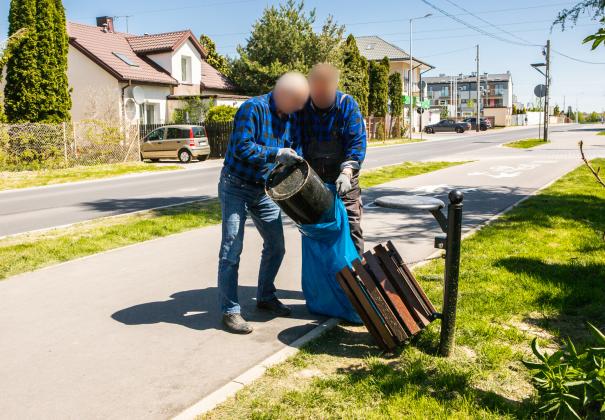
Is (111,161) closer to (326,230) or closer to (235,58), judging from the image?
(235,58)

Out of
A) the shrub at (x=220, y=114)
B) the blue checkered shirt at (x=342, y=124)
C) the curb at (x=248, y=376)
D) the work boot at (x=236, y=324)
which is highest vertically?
the shrub at (x=220, y=114)

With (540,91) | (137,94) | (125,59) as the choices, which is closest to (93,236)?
(137,94)

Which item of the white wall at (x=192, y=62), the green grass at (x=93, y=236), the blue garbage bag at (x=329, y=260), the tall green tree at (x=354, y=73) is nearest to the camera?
the blue garbage bag at (x=329, y=260)

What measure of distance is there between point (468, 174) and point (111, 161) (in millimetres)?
14194

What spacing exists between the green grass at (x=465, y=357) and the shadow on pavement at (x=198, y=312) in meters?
0.45

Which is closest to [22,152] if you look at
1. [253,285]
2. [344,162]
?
[253,285]

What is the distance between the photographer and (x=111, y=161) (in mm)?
23469

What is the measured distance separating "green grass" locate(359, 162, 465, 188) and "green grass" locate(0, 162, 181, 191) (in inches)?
319

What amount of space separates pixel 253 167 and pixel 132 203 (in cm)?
863

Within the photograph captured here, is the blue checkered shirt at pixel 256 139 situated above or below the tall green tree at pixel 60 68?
below

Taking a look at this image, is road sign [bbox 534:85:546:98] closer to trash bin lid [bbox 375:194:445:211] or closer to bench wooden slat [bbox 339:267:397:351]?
trash bin lid [bbox 375:194:445:211]

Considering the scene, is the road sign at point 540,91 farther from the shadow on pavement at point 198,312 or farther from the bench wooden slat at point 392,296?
the bench wooden slat at point 392,296

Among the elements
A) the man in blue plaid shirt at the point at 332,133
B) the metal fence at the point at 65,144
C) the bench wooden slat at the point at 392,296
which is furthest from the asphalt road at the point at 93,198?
the bench wooden slat at the point at 392,296

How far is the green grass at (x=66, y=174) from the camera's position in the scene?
669 inches
